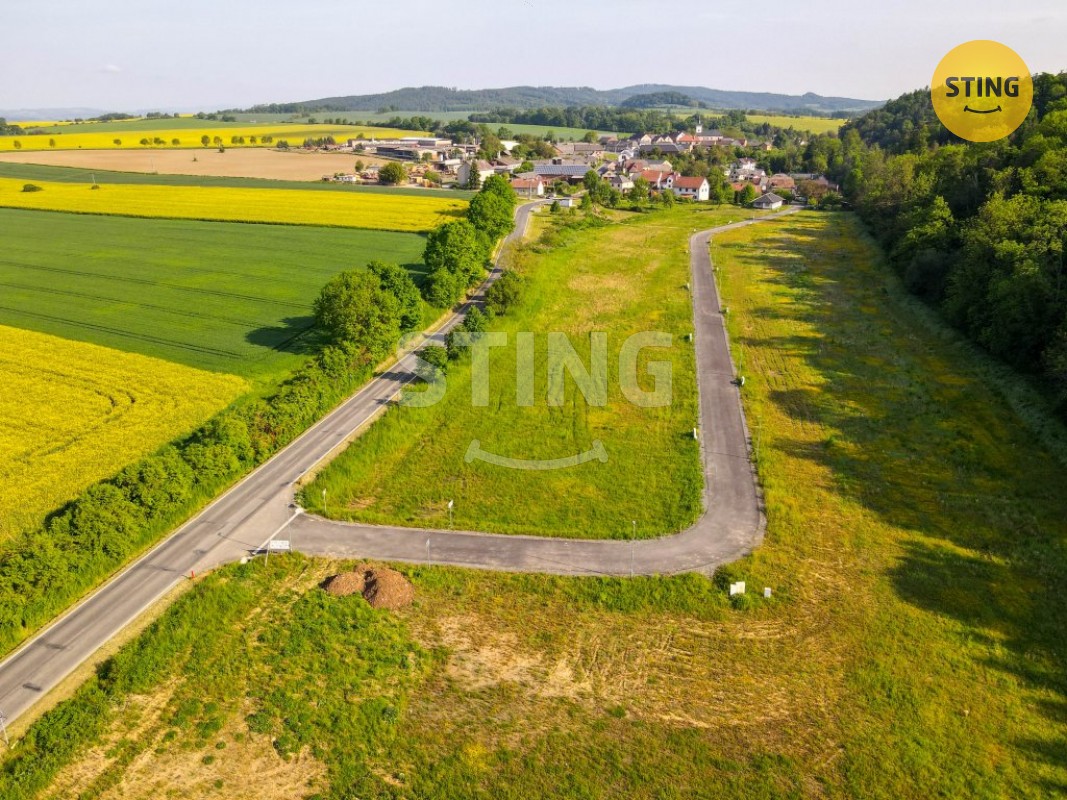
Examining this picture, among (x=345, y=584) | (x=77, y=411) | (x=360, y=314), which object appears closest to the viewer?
(x=345, y=584)

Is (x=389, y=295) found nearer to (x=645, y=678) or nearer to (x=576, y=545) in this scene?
(x=576, y=545)

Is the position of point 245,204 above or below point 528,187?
below

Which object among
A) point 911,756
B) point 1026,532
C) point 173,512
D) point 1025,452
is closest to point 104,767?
point 173,512

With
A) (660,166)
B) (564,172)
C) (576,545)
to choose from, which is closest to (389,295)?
(576,545)

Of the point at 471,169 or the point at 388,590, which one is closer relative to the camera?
the point at 388,590

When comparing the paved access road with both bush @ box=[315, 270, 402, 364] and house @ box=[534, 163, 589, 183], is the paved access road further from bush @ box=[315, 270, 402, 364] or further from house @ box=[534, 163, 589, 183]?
house @ box=[534, 163, 589, 183]

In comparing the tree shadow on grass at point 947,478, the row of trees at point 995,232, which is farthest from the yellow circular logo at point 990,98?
the tree shadow on grass at point 947,478
